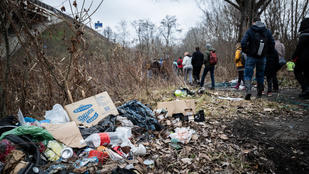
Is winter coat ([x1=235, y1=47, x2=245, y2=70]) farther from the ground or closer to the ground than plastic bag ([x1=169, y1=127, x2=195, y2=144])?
farther from the ground

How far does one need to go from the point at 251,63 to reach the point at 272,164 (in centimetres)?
285

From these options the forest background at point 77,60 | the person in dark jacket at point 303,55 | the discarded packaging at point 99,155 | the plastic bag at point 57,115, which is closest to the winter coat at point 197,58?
the forest background at point 77,60

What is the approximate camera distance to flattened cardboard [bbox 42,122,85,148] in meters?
2.12

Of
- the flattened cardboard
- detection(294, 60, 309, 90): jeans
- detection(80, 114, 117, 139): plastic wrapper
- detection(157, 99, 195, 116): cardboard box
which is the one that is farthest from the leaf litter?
detection(294, 60, 309, 90): jeans

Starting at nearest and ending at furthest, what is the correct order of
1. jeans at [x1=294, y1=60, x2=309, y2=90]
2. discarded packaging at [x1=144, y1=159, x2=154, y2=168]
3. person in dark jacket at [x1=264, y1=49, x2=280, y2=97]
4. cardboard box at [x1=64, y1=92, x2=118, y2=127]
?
discarded packaging at [x1=144, y1=159, x2=154, y2=168]
cardboard box at [x1=64, y1=92, x2=118, y2=127]
jeans at [x1=294, y1=60, x2=309, y2=90]
person in dark jacket at [x1=264, y1=49, x2=280, y2=97]

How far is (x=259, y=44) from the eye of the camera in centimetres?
388

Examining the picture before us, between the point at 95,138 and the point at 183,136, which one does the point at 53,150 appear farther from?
the point at 183,136

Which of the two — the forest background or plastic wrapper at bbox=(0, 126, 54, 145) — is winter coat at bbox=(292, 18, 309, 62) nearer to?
the forest background

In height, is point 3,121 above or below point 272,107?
above

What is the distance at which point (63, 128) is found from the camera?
2.26 m

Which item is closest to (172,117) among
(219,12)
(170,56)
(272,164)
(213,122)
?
(213,122)

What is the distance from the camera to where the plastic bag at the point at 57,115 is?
262cm

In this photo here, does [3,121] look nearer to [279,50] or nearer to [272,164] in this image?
[272,164]

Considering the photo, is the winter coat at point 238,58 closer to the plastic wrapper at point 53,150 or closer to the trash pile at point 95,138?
the trash pile at point 95,138
